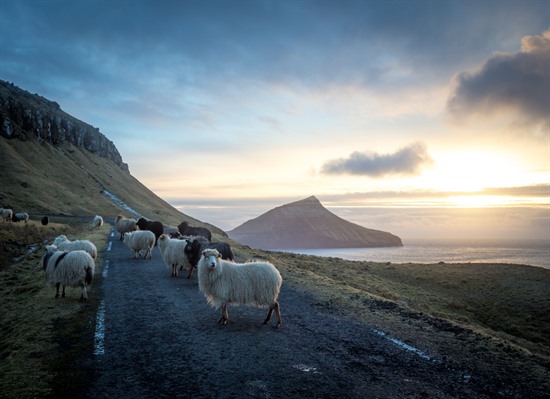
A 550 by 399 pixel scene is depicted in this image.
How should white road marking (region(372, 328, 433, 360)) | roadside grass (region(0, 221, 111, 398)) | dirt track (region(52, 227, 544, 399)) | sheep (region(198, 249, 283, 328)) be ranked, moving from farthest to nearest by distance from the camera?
sheep (region(198, 249, 283, 328)) → white road marking (region(372, 328, 433, 360)) → roadside grass (region(0, 221, 111, 398)) → dirt track (region(52, 227, 544, 399))

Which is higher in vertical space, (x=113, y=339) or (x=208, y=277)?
(x=208, y=277)

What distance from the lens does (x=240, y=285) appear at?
930 cm

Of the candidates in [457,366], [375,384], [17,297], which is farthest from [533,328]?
[17,297]

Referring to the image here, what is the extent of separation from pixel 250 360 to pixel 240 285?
8.87 ft

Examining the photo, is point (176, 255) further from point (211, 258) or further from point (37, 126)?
point (37, 126)

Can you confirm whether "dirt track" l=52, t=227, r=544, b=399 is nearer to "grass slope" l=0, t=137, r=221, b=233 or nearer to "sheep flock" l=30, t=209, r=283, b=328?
"sheep flock" l=30, t=209, r=283, b=328

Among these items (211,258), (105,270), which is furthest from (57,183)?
(211,258)

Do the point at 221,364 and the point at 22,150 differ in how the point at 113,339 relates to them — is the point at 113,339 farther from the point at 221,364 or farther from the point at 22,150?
the point at 22,150

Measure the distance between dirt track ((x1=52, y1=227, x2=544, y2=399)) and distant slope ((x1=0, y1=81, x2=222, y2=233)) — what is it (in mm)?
63172

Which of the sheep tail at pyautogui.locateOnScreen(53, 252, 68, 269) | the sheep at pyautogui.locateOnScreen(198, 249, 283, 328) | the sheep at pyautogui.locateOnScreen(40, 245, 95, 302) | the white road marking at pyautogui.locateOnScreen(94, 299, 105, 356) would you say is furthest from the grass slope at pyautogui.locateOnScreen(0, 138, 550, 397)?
the sheep at pyautogui.locateOnScreen(198, 249, 283, 328)

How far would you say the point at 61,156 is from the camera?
109 meters

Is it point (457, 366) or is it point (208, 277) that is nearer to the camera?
point (457, 366)

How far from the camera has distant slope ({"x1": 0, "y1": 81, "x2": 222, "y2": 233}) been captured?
69.2m

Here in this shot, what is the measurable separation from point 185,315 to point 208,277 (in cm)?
142
